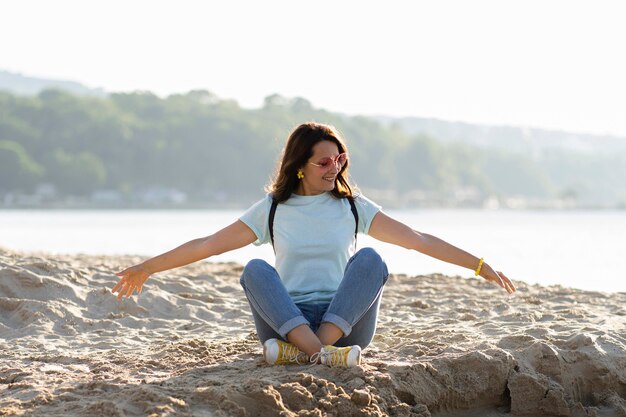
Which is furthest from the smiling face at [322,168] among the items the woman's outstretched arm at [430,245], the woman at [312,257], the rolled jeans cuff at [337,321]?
the rolled jeans cuff at [337,321]

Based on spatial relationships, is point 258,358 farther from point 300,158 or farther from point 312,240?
point 300,158

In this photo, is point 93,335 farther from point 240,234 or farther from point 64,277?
point 240,234

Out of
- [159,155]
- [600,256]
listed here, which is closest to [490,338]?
[600,256]

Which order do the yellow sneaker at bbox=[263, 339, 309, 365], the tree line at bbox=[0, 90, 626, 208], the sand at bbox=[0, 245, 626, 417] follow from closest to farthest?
1. the sand at bbox=[0, 245, 626, 417]
2. the yellow sneaker at bbox=[263, 339, 309, 365]
3. the tree line at bbox=[0, 90, 626, 208]

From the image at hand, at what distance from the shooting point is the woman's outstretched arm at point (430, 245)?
430 cm

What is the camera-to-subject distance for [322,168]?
4.34 m

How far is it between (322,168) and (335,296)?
1.95 ft

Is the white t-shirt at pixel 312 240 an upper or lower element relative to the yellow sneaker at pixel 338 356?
upper

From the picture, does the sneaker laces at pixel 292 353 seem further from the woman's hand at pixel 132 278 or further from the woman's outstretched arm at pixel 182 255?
the woman's hand at pixel 132 278

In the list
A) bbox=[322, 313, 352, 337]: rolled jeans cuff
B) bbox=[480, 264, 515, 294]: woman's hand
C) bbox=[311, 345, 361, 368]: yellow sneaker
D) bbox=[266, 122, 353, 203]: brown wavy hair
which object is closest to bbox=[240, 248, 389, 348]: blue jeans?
bbox=[322, 313, 352, 337]: rolled jeans cuff

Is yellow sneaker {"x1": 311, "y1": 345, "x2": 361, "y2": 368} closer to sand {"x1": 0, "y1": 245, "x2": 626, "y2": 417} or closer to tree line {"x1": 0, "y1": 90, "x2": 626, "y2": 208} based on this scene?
sand {"x1": 0, "y1": 245, "x2": 626, "y2": 417}

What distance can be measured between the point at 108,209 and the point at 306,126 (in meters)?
71.2

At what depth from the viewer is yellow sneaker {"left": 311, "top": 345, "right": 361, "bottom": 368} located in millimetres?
4121

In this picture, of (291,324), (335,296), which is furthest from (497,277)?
(291,324)
